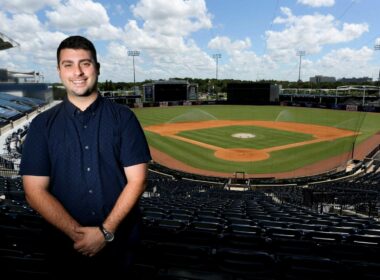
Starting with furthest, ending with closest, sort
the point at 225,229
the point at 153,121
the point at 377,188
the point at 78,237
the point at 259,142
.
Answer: the point at 153,121
the point at 259,142
the point at 377,188
the point at 225,229
the point at 78,237

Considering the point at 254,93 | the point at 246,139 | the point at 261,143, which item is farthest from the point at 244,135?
the point at 254,93

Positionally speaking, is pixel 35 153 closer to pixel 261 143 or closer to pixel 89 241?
pixel 89 241

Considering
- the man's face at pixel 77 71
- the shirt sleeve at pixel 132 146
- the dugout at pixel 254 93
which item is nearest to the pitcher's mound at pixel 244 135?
the shirt sleeve at pixel 132 146

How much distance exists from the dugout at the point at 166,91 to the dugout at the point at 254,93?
13.1m

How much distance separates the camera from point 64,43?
2.65 metres

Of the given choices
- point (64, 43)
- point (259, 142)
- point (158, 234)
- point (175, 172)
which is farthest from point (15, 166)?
point (259, 142)

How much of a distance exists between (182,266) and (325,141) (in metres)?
Answer: 37.4

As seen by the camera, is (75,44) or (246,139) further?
(246,139)

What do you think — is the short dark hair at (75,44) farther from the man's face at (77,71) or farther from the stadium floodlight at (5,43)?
the stadium floodlight at (5,43)

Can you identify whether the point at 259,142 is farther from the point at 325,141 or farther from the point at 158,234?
the point at 158,234

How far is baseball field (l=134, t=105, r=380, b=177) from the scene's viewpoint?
90.3 ft

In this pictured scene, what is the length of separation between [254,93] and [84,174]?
84112 millimetres

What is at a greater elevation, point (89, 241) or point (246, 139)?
point (89, 241)

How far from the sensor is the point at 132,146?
269 centimetres
